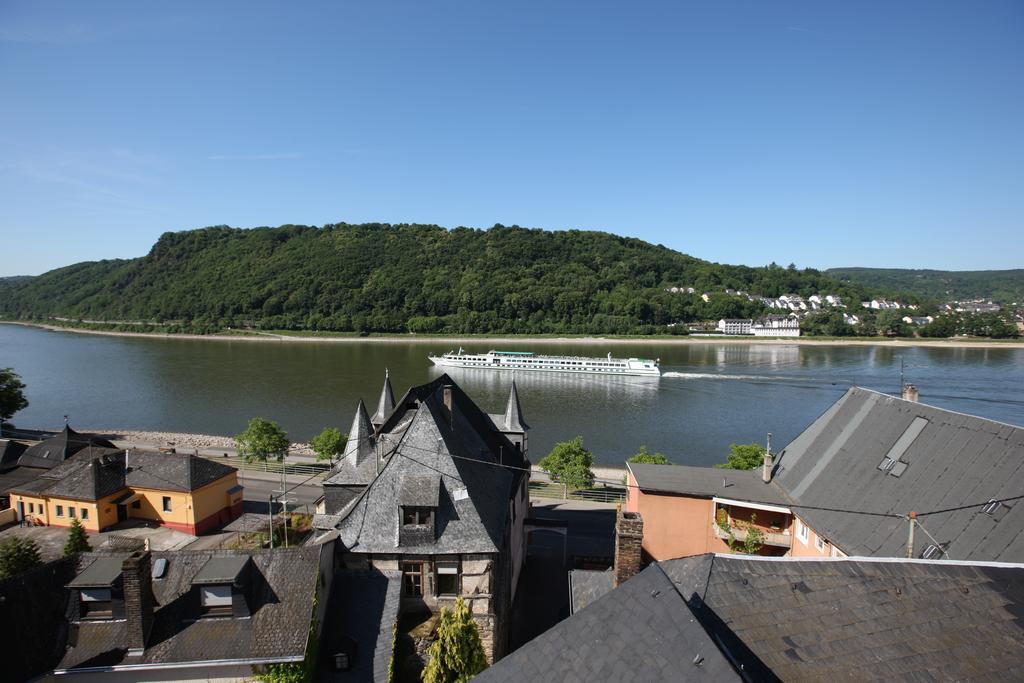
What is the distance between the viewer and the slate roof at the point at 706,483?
47.0 feet

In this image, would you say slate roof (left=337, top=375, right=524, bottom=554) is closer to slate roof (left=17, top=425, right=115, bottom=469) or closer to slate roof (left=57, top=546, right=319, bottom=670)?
slate roof (left=57, top=546, right=319, bottom=670)

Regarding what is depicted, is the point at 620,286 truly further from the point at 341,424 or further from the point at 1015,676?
the point at 1015,676

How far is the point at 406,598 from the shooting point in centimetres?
1158

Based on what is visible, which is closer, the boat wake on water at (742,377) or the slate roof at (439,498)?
the slate roof at (439,498)

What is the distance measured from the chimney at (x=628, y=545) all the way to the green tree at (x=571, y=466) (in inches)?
642

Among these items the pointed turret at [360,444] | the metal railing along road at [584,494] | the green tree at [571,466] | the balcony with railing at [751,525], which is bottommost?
the metal railing along road at [584,494]

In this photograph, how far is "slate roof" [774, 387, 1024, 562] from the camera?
9945 millimetres

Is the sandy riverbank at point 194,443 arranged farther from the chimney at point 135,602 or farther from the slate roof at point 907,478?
the chimney at point 135,602

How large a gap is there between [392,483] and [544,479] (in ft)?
65.3

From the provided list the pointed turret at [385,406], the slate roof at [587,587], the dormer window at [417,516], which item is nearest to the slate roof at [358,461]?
the pointed turret at [385,406]

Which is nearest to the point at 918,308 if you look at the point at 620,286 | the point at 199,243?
the point at 620,286

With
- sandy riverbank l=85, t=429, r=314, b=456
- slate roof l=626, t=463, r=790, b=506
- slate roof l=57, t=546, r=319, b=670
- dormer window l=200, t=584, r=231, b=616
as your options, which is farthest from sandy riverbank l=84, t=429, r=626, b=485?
dormer window l=200, t=584, r=231, b=616

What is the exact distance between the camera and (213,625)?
9.48 meters

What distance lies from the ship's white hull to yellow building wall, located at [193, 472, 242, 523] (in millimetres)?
54340
